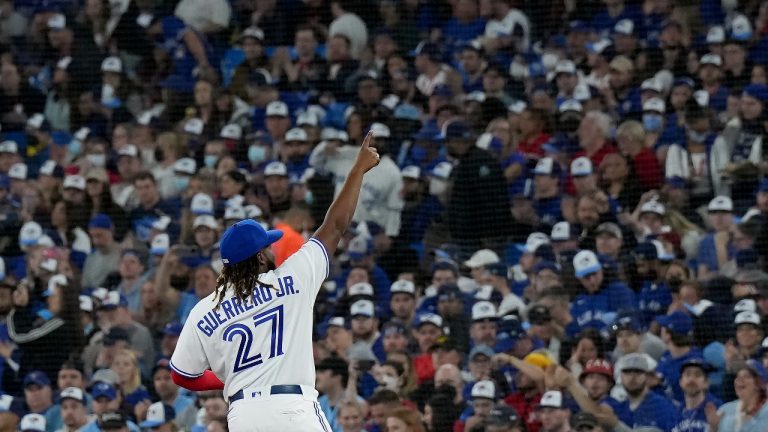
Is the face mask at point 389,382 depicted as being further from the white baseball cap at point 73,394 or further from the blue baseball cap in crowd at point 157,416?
the white baseball cap at point 73,394

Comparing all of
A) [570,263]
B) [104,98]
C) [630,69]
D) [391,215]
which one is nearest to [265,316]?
[570,263]

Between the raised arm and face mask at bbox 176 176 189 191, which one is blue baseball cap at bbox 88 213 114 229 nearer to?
face mask at bbox 176 176 189 191

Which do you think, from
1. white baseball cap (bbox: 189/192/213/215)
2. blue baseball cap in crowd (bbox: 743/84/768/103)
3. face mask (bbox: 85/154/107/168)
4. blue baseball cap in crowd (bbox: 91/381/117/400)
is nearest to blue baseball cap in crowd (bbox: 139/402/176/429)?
blue baseball cap in crowd (bbox: 91/381/117/400)

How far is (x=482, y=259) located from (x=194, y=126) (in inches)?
131

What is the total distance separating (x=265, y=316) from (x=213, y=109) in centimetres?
801

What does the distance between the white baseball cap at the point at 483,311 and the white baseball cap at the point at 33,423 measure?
8.88 feet

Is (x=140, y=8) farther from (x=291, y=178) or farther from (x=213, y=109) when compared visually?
(x=291, y=178)

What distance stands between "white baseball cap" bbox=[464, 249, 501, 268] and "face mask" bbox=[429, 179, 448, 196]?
797mm

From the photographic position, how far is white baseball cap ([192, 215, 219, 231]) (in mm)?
12250

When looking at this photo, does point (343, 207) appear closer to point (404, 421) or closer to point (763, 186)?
point (404, 421)

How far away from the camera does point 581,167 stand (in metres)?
12.0

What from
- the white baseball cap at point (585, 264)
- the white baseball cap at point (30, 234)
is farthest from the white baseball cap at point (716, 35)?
the white baseball cap at point (30, 234)

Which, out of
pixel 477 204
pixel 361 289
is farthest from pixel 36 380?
pixel 477 204

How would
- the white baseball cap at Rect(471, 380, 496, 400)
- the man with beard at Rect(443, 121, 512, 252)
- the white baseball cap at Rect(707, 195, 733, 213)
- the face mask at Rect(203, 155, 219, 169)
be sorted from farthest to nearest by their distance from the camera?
the face mask at Rect(203, 155, 219, 169)
the man with beard at Rect(443, 121, 512, 252)
the white baseball cap at Rect(707, 195, 733, 213)
the white baseball cap at Rect(471, 380, 496, 400)
